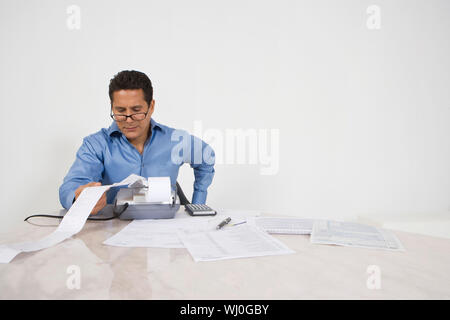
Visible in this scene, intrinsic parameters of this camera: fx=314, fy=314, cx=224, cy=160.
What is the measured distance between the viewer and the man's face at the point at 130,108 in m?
1.54

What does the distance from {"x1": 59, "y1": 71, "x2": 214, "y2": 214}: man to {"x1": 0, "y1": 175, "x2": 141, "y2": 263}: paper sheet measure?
17.2 inches

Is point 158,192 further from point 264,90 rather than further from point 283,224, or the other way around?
point 264,90

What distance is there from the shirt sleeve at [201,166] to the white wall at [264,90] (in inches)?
21.3

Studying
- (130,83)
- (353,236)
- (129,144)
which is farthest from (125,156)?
(353,236)

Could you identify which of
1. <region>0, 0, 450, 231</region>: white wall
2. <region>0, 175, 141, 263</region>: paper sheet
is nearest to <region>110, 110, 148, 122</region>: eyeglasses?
<region>0, 175, 141, 263</region>: paper sheet

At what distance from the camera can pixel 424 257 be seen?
0.70 m

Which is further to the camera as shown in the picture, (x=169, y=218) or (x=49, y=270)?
(x=169, y=218)

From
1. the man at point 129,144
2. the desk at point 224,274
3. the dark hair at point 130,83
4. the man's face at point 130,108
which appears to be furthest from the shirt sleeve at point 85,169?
the desk at point 224,274

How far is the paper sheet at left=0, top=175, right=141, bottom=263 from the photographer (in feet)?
2.25

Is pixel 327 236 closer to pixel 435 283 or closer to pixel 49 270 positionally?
pixel 435 283

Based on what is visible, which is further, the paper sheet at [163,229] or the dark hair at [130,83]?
the dark hair at [130,83]

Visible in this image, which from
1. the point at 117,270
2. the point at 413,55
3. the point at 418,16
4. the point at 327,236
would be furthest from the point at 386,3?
the point at 117,270

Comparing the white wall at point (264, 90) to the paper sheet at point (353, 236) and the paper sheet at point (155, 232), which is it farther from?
the paper sheet at point (353, 236)

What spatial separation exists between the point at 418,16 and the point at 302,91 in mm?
1232
